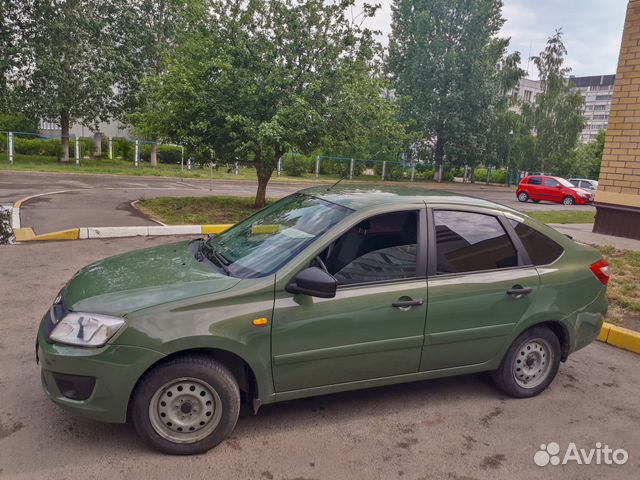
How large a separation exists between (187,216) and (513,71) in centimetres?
3829

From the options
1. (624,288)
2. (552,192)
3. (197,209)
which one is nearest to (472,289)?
(624,288)

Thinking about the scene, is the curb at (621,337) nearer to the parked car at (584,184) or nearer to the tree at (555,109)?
the parked car at (584,184)

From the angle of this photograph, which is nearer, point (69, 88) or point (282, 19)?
point (282, 19)

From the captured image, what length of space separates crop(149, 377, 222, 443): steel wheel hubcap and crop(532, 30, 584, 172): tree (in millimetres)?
45016

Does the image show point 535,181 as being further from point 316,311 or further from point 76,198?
point 316,311

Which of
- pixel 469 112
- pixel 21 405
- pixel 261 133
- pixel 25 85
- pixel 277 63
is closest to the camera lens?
pixel 21 405

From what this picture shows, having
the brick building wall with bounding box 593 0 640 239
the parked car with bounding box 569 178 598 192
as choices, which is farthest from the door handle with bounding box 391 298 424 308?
the parked car with bounding box 569 178 598 192

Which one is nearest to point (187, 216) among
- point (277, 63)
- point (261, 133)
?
point (261, 133)

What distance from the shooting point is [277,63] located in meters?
12.8

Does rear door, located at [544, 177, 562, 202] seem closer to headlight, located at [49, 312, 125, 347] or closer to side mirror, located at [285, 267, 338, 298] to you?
side mirror, located at [285, 267, 338, 298]

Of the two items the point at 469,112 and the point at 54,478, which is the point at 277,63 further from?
the point at 469,112

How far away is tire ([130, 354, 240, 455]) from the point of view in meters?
2.96

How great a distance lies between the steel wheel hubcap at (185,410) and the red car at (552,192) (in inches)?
1002

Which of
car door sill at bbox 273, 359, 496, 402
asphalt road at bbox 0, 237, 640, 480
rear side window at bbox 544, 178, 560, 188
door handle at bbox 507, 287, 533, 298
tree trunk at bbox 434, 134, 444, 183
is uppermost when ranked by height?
tree trunk at bbox 434, 134, 444, 183
